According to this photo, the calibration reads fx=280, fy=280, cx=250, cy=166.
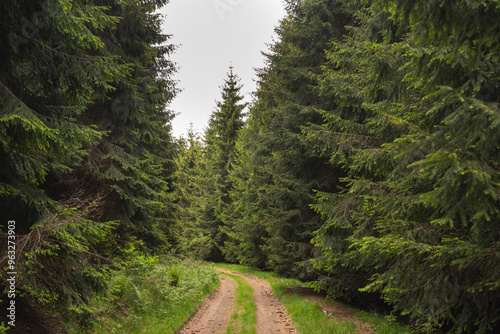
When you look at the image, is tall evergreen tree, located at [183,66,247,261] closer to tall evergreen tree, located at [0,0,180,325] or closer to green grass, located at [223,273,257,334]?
green grass, located at [223,273,257,334]

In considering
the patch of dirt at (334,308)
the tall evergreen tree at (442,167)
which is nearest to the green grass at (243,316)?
the patch of dirt at (334,308)

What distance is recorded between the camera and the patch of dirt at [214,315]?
8.81 metres

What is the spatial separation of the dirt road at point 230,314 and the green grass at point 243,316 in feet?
0.59

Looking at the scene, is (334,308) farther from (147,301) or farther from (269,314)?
(147,301)

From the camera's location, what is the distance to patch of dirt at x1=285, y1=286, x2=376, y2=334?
27.9 feet

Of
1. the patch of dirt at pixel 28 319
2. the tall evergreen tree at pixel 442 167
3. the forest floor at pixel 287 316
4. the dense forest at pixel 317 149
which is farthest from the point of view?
the forest floor at pixel 287 316

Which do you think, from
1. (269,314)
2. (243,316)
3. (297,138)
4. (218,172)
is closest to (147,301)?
(243,316)

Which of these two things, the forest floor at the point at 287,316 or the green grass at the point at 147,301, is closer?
the green grass at the point at 147,301

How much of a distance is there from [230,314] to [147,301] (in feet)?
10.1

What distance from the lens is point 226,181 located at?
28.9 m

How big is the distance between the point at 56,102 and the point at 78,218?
2.73m

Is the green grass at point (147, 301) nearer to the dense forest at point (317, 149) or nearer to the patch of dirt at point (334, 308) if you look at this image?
the dense forest at point (317, 149)

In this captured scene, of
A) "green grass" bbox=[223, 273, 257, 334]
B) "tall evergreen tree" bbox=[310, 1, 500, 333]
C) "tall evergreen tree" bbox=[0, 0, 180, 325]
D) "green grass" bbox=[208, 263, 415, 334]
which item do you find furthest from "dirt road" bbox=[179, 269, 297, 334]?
"tall evergreen tree" bbox=[0, 0, 180, 325]

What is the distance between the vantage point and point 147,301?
377 inches
